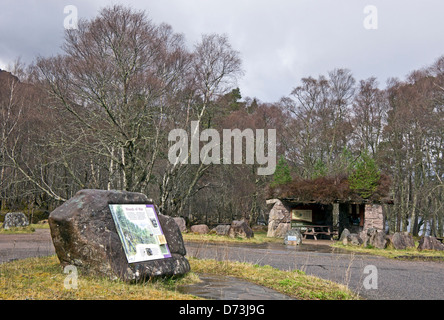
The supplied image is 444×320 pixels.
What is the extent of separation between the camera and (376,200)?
21.9 metres

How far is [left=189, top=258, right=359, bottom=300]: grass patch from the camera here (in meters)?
6.14

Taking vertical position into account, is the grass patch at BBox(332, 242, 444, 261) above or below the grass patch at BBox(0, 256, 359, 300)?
below

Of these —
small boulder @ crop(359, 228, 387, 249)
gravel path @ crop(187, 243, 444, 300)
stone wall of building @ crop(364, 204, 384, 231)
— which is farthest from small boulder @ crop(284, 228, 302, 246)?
gravel path @ crop(187, 243, 444, 300)

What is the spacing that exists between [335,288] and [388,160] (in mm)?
28318

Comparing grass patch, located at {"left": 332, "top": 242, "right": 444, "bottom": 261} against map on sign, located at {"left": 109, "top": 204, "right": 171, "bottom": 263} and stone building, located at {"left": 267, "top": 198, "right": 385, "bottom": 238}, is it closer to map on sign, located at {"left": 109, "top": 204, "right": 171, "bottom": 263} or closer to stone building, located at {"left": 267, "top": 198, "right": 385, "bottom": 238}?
stone building, located at {"left": 267, "top": 198, "right": 385, "bottom": 238}

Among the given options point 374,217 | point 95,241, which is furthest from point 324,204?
point 95,241

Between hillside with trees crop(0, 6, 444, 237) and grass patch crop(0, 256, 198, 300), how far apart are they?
12.7 meters

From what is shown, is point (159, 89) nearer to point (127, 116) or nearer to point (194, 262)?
point (127, 116)

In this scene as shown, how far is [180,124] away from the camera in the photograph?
→ 2441 cm

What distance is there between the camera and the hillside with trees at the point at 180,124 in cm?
1880

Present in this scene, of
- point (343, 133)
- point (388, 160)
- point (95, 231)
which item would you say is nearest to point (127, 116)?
point (95, 231)

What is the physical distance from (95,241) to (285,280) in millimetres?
3298

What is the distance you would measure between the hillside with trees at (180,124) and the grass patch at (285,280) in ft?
37.0

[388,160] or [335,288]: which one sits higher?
[388,160]
